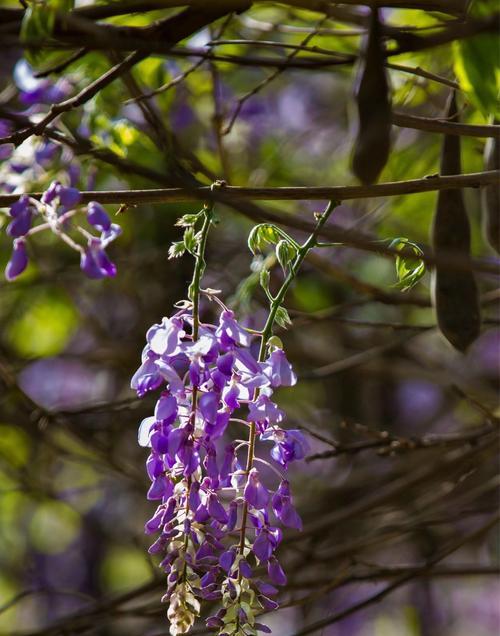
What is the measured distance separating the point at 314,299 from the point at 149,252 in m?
0.64

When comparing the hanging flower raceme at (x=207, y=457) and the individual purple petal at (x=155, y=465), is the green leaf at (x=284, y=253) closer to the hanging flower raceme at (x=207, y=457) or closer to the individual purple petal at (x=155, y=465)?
the hanging flower raceme at (x=207, y=457)

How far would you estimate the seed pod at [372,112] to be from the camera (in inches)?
40.4

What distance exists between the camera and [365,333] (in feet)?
13.0

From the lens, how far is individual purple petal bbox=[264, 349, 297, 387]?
125 cm

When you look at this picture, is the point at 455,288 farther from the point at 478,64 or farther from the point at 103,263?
the point at 103,263

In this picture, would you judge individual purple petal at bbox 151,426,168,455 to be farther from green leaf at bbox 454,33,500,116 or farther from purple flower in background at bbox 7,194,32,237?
green leaf at bbox 454,33,500,116

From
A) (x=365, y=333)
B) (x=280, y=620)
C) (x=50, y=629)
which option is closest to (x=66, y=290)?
(x=365, y=333)

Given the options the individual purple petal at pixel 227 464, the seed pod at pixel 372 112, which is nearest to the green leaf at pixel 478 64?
the seed pod at pixel 372 112

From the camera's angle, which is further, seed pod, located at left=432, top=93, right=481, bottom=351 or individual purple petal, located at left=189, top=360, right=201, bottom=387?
seed pod, located at left=432, top=93, right=481, bottom=351

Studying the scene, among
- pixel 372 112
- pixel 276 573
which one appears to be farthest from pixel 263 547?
pixel 372 112

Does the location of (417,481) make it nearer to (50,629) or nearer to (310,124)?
(50,629)

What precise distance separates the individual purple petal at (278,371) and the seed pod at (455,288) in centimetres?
50

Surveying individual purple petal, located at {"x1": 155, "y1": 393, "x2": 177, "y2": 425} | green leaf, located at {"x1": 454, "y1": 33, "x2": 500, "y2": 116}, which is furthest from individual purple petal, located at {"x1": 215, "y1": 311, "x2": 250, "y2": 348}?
green leaf, located at {"x1": 454, "y1": 33, "x2": 500, "y2": 116}

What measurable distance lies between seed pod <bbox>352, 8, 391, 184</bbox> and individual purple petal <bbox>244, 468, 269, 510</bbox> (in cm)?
49
